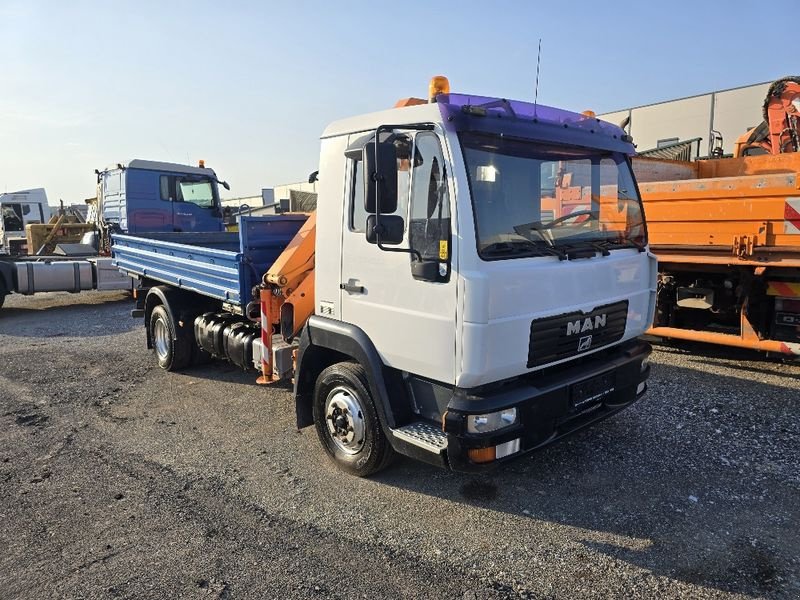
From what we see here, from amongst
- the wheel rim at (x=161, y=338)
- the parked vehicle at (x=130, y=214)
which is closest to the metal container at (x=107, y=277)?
the parked vehicle at (x=130, y=214)

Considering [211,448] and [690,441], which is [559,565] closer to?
[690,441]

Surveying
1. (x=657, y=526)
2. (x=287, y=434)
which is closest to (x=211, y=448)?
(x=287, y=434)

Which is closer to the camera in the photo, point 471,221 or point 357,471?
point 471,221

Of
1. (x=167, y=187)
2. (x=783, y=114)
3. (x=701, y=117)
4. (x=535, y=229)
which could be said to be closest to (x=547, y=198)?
(x=535, y=229)

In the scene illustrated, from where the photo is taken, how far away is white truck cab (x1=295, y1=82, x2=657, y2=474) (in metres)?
2.99

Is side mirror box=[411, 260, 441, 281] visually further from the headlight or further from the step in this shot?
the step

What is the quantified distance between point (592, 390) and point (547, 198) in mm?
1259

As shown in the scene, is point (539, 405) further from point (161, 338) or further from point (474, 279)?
point (161, 338)

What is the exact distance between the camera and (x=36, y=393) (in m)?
5.96

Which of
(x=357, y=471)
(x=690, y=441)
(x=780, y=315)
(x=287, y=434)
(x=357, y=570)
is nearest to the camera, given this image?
(x=357, y=570)

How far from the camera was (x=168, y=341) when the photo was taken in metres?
6.60

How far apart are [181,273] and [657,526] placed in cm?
510

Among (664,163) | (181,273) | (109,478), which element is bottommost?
(109,478)

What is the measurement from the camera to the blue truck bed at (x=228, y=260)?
500 centimetres
